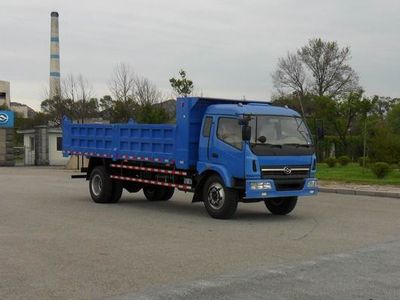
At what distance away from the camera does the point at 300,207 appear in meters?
15.6

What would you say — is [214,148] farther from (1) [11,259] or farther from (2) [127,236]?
(1) [11,259]

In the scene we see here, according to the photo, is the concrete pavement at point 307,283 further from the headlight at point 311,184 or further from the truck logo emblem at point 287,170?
the headlight at point 311,184

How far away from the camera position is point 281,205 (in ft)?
45.8

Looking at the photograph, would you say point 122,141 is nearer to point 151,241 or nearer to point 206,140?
point 206,140

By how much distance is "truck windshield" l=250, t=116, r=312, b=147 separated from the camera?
1268 centimetres

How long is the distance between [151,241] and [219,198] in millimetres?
3187

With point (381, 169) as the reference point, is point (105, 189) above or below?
below

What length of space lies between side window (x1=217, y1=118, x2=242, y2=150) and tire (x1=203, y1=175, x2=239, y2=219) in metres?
0.84

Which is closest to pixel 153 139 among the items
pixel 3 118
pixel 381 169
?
pixel 381 169

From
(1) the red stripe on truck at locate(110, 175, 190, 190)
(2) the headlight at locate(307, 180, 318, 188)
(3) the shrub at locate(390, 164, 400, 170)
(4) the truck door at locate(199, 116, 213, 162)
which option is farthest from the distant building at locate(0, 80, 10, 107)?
(2) the headlight at locate(307, 180, 318, 188)

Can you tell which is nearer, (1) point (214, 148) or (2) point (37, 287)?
(2) point (37, 287)

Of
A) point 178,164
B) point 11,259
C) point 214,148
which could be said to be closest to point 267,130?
point 214,148

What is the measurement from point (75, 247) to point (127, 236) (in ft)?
4.41

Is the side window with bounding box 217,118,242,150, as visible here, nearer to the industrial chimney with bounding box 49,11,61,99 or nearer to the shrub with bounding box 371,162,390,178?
the shrub with bounding box 371,162,390,178
